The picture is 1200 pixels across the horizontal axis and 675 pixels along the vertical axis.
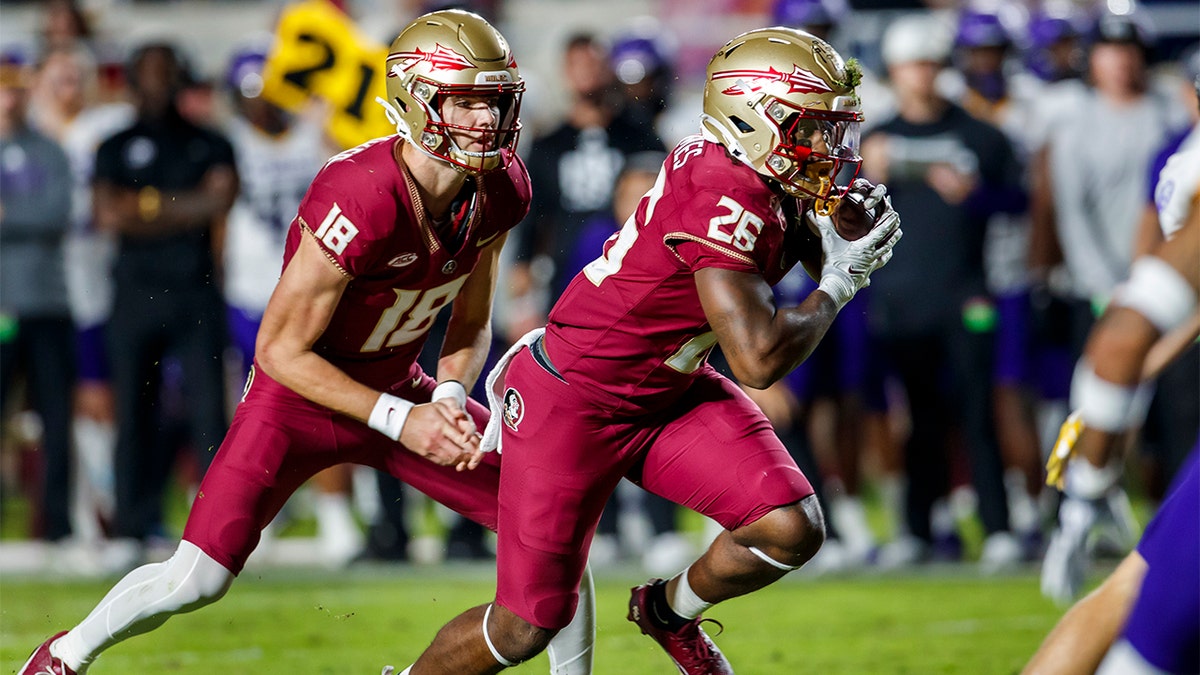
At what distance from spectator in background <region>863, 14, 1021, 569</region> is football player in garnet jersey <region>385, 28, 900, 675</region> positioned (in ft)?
10.8

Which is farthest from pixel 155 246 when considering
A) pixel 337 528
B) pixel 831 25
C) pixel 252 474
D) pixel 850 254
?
pixel 850 254

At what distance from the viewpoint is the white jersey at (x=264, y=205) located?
7.80 m

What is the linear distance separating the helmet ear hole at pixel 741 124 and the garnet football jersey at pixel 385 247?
69 cm

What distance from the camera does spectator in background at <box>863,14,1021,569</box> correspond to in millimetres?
7254

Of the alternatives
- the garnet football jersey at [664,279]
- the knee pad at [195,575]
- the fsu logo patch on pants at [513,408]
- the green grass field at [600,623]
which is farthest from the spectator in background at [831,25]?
the knee pad at [195,575]

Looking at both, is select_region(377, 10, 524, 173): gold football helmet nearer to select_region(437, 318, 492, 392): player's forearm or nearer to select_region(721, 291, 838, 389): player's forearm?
Answer: select_region(437, 318, 492, 392): player's forearm

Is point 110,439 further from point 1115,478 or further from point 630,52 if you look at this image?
point 1115,478

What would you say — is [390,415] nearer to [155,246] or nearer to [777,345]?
[777,345]

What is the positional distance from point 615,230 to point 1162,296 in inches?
187

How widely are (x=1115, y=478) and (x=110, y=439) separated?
21.8 feet

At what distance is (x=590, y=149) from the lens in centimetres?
750

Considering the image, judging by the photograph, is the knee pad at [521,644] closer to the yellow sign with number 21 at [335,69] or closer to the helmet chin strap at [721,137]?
the helmet chin strap at [721,137]

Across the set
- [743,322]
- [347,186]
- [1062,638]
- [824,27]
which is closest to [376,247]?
[347,186]

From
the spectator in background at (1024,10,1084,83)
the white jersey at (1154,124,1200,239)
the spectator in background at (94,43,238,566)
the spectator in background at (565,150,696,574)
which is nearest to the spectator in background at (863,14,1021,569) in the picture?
the spectator in background at (565,150,696,574)
